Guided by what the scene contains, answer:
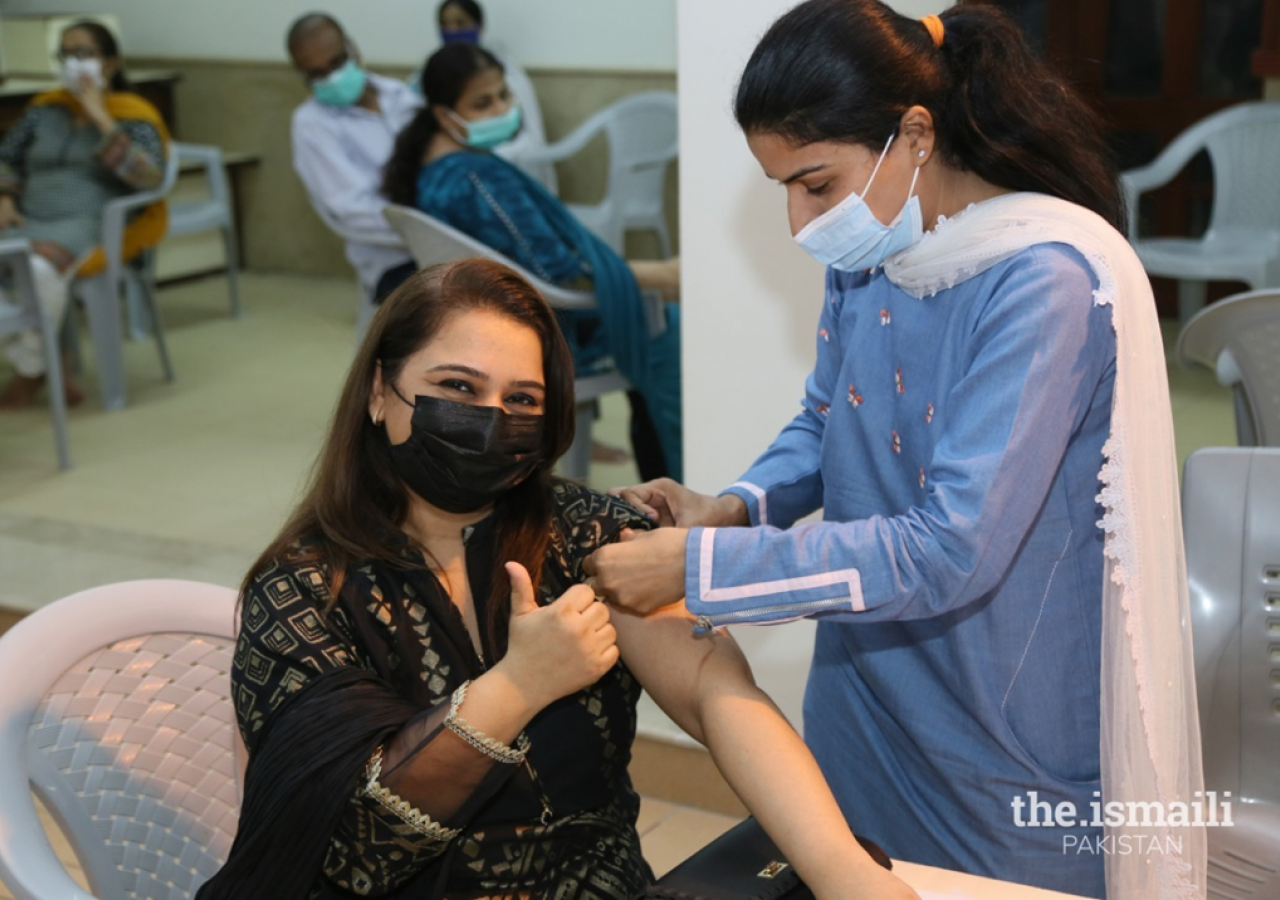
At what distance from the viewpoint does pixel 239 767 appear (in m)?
1.59

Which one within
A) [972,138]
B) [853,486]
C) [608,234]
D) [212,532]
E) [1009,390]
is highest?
[972,138]

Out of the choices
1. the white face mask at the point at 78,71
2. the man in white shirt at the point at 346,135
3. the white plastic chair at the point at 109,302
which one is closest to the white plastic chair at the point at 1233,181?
the man in white shirt at the point at 346,135

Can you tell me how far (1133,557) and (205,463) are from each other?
12.6ft

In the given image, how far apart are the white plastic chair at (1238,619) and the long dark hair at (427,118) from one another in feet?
7.51

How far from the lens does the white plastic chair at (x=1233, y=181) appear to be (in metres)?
4.04

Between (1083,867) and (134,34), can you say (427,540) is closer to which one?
(1083,867)

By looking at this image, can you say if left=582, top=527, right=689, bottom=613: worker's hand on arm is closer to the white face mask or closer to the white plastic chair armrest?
the white plastic chair armrest

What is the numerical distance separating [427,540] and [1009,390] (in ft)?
2.05

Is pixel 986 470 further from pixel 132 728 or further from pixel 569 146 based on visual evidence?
pixel 569 146

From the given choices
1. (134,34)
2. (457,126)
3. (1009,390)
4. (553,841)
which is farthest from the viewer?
(134,34)

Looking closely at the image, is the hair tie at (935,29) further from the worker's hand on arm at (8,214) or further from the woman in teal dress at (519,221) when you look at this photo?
the worker's hand on arm at (8,214)

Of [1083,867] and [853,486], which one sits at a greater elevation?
[853,486]

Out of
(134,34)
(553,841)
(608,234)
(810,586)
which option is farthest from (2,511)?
(134,34)

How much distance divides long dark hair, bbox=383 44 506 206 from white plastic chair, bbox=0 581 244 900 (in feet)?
6.38
